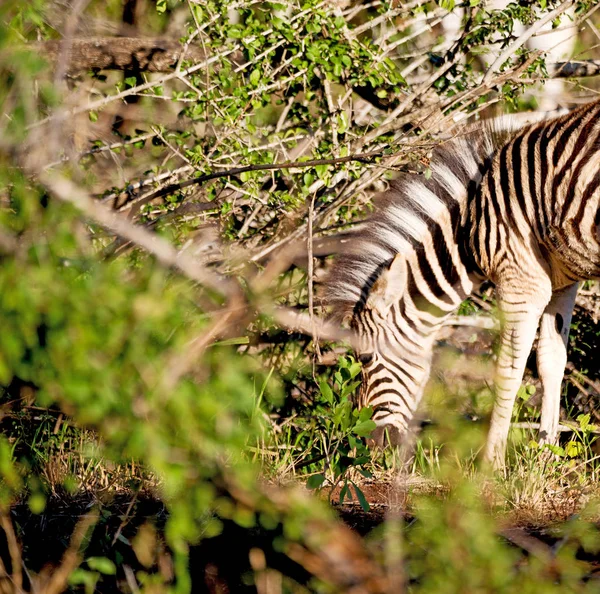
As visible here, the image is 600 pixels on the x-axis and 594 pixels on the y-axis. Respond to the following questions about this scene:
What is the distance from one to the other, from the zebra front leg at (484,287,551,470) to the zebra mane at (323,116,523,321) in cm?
73

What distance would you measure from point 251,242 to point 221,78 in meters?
1.35

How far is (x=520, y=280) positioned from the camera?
5.20 meters

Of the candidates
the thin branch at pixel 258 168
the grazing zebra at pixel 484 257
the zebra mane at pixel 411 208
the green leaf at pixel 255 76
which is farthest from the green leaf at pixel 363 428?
the green leaf at pixel 255 76

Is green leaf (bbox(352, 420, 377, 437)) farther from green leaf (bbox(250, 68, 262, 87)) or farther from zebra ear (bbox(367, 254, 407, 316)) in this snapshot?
green leaf (bbox(250, 68, 262, 87))

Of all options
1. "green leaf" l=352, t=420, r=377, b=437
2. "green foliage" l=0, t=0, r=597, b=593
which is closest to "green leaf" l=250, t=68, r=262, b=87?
"green foliage" l=0, t=0, r=597, b=593

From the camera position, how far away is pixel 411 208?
5629 mm

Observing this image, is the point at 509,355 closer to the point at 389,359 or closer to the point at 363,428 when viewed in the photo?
the point at 389,359

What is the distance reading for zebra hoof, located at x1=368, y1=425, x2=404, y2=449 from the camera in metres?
5.63

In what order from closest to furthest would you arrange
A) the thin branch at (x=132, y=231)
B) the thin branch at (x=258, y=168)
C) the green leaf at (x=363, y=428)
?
the thin branch at (x=132, y=231) → the thin branch at (x=258, y=168) → the green leaf at (x=363, y=428)

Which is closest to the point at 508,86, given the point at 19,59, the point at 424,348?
the point at 424,348

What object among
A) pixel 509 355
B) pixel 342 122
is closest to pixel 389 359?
pixel 509 355

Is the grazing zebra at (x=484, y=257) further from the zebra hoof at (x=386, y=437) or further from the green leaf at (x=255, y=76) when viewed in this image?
the green leaf at (x=255, y=76)

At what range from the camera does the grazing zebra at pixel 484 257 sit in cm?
502

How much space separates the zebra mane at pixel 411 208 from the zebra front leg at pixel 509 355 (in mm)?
734
